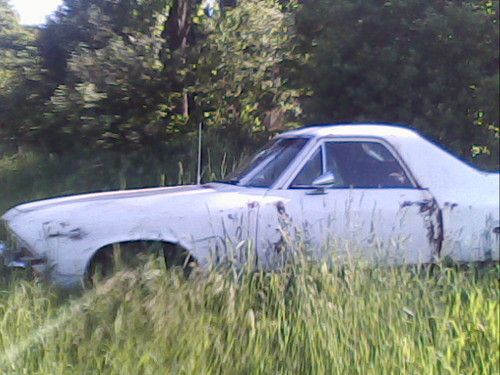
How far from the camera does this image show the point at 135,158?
993 cm

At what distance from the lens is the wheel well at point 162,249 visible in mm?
4637

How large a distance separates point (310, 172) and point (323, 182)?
22 centimetres

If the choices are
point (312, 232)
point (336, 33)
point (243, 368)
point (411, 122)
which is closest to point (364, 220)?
point (312, 232)

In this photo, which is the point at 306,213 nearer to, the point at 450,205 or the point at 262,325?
the point at 450,205

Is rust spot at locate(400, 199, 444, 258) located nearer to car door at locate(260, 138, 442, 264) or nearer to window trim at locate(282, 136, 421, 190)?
car door at locate(260, 138, 442, 264)

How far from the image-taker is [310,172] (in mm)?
5105

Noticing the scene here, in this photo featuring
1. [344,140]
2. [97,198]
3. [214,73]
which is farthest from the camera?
[214,73]

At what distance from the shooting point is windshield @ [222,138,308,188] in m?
5.19

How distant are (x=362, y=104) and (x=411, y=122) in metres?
0.64

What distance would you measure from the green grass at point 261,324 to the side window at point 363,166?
1.04m

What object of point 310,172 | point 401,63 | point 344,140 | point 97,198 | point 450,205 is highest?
point 401,63

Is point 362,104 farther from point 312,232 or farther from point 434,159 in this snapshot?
point 312,232

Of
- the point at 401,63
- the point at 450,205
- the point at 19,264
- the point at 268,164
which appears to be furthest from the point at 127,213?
the point at 401,63

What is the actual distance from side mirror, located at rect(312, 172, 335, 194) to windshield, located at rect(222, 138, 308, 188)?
302 millimetres
